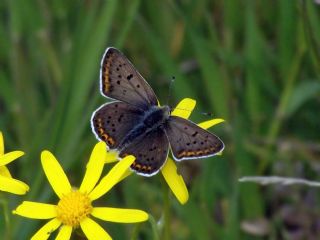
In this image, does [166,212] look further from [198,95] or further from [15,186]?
[198,95]

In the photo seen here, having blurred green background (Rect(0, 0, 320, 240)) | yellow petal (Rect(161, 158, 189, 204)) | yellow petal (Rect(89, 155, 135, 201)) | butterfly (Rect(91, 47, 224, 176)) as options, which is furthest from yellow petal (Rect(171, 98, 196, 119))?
blurred green background (Rect(0, 0, 320, 240))

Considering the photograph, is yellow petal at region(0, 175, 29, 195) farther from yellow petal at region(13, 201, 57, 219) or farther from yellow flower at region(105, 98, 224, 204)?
yellow flower at region(105, 98, 224, 204)

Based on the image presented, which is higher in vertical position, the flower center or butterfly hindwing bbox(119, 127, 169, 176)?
butterfly hindwing bbox(119, 127, 169, 176)

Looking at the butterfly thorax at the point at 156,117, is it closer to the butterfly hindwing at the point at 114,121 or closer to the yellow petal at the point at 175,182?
the butterfly hindwing at the point at 114,121

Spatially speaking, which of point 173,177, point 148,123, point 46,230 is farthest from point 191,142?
point 46,230

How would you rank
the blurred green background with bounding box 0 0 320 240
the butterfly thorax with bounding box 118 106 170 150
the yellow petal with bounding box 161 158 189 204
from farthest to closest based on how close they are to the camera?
1. the blurred green background with bounding box 0 0 320 240
2. the butterfly thorax with bounding box 118 106 170 150
3. the yellow petal with bounding box 161 158 189 204

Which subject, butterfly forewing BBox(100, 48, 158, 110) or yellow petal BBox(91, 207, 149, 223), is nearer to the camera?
yellow petal BBox(91, 207, 149, 223)

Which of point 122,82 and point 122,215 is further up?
point 122,82
